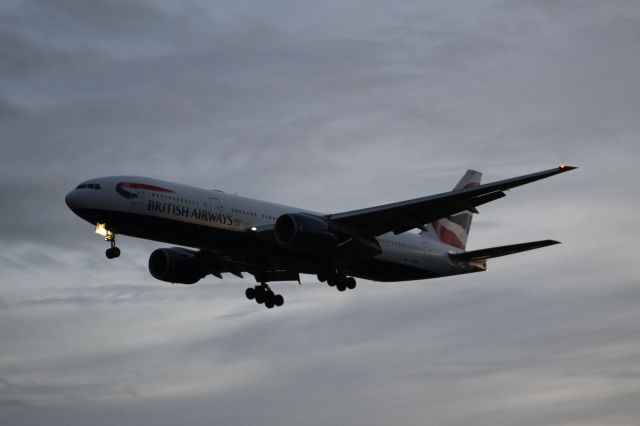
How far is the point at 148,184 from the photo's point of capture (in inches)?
1831

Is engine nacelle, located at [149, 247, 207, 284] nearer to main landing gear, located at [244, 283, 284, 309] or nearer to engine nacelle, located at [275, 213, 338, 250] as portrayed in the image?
main landing gear, located at [244, 283, 284, 309]

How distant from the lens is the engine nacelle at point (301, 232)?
4750 cm

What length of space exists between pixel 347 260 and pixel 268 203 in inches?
189

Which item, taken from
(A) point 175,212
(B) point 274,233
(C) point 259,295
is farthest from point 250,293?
(A) point 175,212

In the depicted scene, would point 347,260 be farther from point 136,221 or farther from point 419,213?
point 136,221

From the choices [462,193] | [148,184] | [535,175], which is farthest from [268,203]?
[535,175]

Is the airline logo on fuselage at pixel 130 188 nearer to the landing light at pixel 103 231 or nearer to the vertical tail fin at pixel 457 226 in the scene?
the landing light at pixel 103 231

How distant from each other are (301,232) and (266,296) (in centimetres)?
886

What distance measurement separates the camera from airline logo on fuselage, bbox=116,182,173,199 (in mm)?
45969

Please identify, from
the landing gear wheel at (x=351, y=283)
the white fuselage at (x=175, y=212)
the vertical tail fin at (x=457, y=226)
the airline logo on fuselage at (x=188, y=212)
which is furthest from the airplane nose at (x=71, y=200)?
the vertical tail fin at (x=457, y=226)

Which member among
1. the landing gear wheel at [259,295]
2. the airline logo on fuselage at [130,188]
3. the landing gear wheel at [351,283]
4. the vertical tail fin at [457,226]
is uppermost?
the vertical tail fin at [457,226]

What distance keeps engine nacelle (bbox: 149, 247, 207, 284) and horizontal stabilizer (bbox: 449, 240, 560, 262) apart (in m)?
13.6

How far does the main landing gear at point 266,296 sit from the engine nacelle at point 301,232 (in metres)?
7.85

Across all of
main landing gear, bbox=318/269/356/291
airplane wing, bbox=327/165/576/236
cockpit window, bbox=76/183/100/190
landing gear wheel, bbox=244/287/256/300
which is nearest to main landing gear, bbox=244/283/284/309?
landing gear wheel, bbox=244/287/256/300
